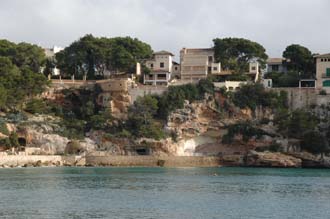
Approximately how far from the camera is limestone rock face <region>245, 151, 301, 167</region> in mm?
63219

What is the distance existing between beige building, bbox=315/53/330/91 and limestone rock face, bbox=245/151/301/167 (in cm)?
1001

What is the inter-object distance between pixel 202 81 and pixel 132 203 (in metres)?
37.9

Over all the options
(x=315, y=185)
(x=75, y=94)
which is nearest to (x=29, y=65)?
(x=75, y=94)

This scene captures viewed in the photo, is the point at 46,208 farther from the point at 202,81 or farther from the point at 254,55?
the point at 254,55

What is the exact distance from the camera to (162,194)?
3788 centimetres

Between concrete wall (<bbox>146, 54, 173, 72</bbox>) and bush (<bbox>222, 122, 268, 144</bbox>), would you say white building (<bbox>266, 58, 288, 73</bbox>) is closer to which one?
concrete wall (<bbox>146, 54, 173, 72</bbox>)

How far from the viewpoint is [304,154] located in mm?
63594

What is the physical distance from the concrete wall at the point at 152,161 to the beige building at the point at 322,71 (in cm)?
1323

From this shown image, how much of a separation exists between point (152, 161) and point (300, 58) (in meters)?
21.5

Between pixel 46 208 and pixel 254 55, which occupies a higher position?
pixel 254 55

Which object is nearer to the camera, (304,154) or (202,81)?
(304,154)

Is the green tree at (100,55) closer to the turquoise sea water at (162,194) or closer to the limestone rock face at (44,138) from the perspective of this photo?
the limestone rock face at (44,138)

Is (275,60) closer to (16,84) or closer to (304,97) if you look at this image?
(304,97)

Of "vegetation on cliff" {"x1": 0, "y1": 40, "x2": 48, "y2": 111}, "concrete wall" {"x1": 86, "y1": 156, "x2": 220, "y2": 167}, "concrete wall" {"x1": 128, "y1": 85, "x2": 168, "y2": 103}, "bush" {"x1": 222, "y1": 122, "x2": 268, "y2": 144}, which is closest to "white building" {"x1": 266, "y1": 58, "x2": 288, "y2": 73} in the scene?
"concrete wall" {"x1": 128, "y1": 85, "x2": 168, "y2": 103}
